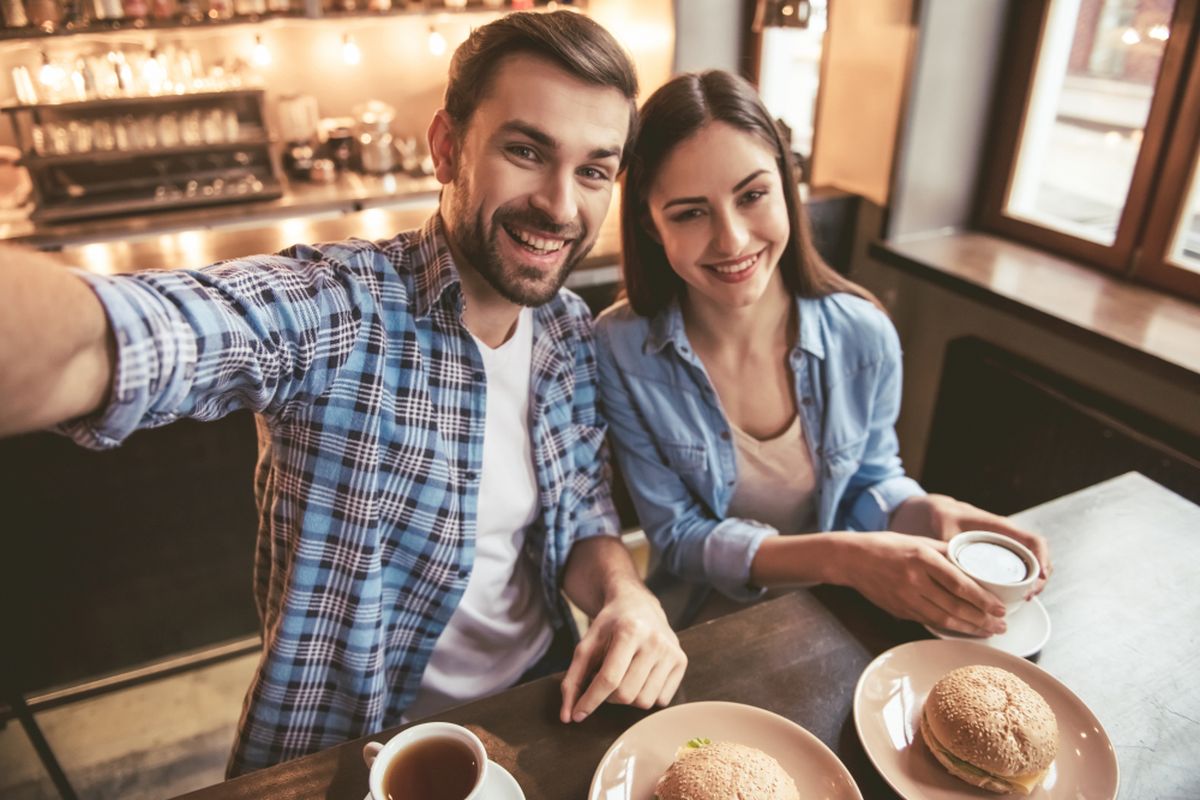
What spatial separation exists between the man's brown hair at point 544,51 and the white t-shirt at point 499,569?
381mm

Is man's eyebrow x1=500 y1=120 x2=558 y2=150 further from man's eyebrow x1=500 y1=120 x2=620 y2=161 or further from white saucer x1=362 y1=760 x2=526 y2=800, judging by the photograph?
white saucer x1=362 y1=760 x2=526 y2=800

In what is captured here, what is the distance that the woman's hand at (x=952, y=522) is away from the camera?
3.87 feet

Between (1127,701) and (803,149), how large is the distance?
2.87 meters

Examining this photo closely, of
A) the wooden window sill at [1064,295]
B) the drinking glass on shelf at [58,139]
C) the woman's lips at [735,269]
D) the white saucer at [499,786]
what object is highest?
the woman's lips at [735,269]

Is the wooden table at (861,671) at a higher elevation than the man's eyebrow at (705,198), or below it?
below

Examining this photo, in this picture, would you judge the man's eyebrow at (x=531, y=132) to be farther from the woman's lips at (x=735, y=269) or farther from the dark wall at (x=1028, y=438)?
the dark wall at (x=1028, y=438)

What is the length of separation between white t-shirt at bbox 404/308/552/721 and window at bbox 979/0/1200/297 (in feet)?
6.39

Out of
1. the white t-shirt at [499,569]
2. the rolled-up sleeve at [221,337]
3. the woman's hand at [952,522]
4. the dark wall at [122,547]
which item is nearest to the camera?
the rolled-up sleeve at [221,337]

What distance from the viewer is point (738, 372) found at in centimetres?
157

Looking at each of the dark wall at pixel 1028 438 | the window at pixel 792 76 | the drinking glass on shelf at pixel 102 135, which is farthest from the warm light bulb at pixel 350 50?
the dark wall at pixel 1028 438

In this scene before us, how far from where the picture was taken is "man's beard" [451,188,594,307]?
4.00 ft

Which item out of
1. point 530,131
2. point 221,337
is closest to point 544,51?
point 530,131

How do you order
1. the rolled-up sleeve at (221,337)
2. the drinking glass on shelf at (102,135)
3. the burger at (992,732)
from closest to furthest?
the rolled-up sleeve at (221,337)
the burger at (992,732)
the drinking glass on shelf at (102,135)

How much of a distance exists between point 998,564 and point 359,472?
0.89 metres
